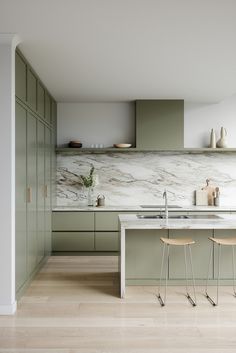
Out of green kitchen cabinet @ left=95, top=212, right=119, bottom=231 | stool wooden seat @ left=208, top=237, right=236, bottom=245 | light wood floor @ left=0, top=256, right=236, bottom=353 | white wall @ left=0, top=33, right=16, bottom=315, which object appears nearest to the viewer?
light wood floor @ left=0, top=256, right=236, bottom=353

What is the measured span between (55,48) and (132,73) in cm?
115

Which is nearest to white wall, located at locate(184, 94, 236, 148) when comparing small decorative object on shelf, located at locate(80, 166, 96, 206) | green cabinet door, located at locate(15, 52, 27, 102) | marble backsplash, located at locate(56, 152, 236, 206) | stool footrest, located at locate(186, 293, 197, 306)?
marble backsplash, located at locate(56, 152, 236, 206)

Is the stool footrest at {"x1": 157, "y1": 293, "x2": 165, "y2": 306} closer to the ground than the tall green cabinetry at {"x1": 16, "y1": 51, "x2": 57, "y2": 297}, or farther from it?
closer to the ground

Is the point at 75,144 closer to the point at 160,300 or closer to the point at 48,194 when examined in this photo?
the point at 48,194

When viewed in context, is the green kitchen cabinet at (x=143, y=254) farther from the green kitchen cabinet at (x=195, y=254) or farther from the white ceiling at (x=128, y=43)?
the white ceiling at (x=128, y=43)

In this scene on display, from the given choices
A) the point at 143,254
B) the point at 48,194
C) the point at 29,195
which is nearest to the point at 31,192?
the point at 29,195

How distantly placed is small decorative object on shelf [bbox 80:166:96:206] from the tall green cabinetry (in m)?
0.65

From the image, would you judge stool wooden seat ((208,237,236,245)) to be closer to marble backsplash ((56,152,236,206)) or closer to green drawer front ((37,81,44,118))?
marble backsplash ((56,152,236,206))

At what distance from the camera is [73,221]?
18.2 feet

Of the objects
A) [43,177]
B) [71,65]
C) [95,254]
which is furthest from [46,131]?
[95,254]

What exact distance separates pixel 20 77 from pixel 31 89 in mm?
508

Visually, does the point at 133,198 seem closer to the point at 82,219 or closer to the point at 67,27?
the point at 82,219

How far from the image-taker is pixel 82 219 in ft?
18.2

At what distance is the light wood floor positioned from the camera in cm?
266
